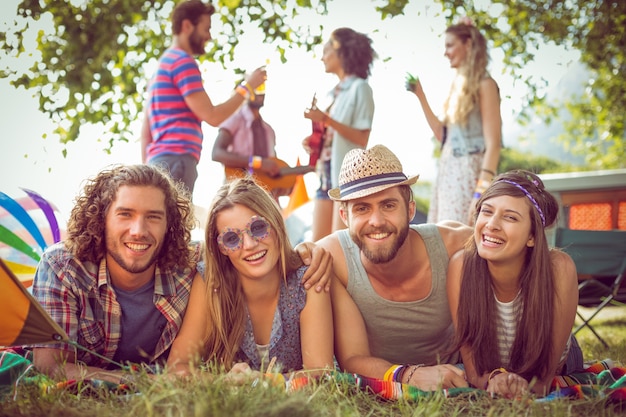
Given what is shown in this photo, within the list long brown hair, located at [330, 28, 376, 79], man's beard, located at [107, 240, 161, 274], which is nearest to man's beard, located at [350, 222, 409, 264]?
man's beard, located at [107, 240, 161, 274]

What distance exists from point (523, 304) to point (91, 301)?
2140 mm

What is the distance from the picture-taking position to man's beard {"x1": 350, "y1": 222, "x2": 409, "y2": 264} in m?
3.26

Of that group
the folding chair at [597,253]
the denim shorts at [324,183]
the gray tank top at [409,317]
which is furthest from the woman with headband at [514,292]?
the folding chair at [597,253]

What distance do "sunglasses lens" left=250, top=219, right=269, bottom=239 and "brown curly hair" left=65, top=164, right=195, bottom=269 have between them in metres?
0.43

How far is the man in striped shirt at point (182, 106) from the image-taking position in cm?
444

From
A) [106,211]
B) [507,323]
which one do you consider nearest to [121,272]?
[106,211]

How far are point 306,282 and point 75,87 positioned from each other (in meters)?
4.05

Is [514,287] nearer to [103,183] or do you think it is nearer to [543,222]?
[543,222]

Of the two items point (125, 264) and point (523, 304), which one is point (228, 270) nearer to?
point (125, 264)

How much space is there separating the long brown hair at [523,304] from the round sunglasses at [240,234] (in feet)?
Result: 3.45

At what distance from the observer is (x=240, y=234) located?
3.18 metres

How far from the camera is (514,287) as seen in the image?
3.23 m

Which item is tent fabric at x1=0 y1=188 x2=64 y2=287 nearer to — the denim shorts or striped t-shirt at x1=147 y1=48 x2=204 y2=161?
striped t-shirt at x1=147 y1=48 x2=204 y2=161

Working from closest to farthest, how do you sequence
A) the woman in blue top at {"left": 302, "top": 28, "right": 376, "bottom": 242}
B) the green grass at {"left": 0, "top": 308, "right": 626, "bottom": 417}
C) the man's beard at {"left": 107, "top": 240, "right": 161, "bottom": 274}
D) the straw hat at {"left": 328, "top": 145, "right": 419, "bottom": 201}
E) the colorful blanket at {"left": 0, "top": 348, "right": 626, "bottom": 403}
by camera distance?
the green grass at {"left": 0, "top": 308, "right": 626, "bottom": 417} < the colorful blanket at {"left": 0, "top": 348, "right": 626, "bottom": 403} < the man's beard at {"left": 107, "top": 240, "right": 161, "bottom": 274} < the straw hat at {"left": 328, "top": 145, "right": 419, "bottom": 201} < the woman in blue top at {"left": 302, "top": 28, "right": 376, "bottom": 242}
